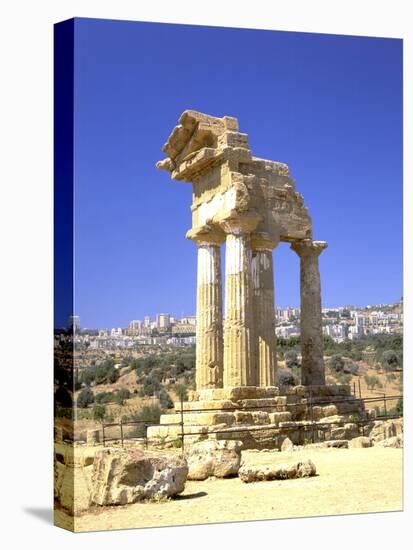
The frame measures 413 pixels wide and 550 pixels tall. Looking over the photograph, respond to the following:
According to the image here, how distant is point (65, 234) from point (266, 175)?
871cm

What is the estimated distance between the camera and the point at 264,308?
21.8m

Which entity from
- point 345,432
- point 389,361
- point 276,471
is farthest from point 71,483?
point 389,361

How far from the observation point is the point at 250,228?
68.2ft

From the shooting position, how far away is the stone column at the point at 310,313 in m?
23.0

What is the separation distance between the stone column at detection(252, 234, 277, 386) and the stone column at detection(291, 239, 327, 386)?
1592 mm

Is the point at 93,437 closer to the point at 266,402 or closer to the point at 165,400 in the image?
the point at 266,402

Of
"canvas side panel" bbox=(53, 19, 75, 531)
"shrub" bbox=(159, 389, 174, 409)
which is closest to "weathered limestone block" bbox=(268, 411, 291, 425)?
"canvas side panel" bbox=(53, 19, 75, 531)

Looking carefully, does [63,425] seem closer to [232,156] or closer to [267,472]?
[267,472]

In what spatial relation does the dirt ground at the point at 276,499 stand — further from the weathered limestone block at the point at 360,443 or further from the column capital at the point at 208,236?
the column capital at the point at 208,236

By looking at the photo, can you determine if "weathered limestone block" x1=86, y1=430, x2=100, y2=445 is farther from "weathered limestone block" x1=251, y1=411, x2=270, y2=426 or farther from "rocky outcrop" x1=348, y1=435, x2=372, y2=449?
"rocky outcrop" x1=348, y1=435, x2=372, y2=449

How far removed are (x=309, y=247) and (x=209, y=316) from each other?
3242mm

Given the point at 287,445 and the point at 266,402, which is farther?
the point at 266,402

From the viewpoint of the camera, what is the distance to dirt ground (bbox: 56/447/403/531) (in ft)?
43.9

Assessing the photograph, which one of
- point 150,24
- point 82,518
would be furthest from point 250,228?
point 82,518
